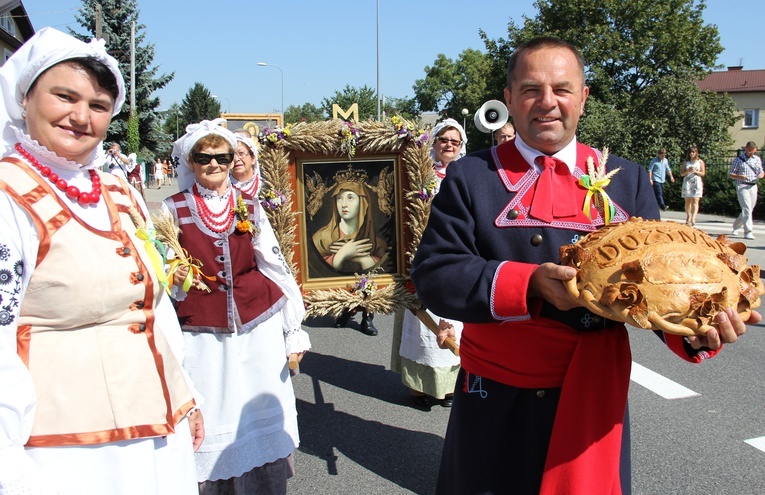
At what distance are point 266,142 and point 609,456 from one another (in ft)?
8.31

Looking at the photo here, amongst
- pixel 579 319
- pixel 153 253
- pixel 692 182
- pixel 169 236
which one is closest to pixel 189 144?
pixel 169 236

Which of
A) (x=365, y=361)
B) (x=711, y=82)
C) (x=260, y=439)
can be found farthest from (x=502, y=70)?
(x=260, y=439)

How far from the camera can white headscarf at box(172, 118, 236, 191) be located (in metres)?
3.21

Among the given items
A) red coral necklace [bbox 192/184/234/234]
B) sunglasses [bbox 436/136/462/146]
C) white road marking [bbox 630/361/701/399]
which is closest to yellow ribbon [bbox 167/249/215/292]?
red coral necklace [bbox 192/184/234/234]

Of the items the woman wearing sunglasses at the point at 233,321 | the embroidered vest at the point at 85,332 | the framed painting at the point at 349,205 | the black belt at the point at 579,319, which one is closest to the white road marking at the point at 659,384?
the framed painting at the point at 349,205

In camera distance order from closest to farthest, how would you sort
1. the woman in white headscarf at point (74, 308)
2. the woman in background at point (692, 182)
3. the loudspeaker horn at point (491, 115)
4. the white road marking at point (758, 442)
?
the woman in white headscarf at point (74, 308), the white road marking at point (758, 442), the loudspeaker horn at point (491, 115), the woman in background at point (692, 182)

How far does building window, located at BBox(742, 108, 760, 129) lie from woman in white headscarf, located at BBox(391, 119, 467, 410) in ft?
151

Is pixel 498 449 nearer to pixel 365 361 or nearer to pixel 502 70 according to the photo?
pixel 365 361

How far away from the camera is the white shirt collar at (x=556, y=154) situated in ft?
6.52

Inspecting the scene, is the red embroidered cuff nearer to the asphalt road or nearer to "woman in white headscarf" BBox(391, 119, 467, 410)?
the asphalt road

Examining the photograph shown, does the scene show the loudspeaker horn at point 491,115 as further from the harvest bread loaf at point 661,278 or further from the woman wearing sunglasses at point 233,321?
the harvest bread loaf at point 661,278

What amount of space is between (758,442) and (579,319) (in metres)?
3.02

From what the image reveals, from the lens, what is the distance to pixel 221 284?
10.2ft

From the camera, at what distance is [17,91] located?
1766 millimetres
